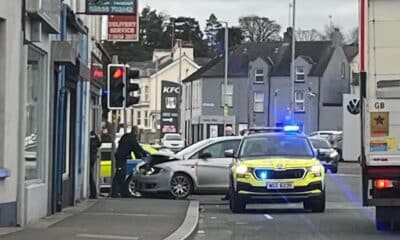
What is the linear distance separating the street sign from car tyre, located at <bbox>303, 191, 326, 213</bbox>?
5.55m

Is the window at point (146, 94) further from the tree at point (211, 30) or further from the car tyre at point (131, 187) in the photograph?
the car tyre at point (131, 187)

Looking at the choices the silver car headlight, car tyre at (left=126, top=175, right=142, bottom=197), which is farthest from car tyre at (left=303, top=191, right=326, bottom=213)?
car tyre at (left=126, top=175, right=142, bottom=197)

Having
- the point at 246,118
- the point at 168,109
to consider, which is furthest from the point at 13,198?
the point at 246,118

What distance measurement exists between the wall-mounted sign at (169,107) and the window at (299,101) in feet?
39.4

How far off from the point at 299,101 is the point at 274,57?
6477mm

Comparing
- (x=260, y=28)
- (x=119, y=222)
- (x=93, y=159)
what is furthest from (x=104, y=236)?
(x=260, y=28)

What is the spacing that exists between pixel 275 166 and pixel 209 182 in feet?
14.5

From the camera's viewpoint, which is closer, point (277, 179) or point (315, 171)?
point (277, 179)

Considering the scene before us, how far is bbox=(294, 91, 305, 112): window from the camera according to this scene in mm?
83375

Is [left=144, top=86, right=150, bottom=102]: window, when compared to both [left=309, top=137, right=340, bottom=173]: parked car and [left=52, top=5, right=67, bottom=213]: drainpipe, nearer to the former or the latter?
[left=309, top=137, right=340, bottom=173]: parked car

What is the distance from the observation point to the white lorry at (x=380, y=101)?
1503cm

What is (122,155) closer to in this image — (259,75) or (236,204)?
(236,204)

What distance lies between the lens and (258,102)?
85562mm

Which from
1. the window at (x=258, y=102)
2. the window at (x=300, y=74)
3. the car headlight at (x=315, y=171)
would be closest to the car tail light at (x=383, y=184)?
the car headlight at (x=315, y=171)
